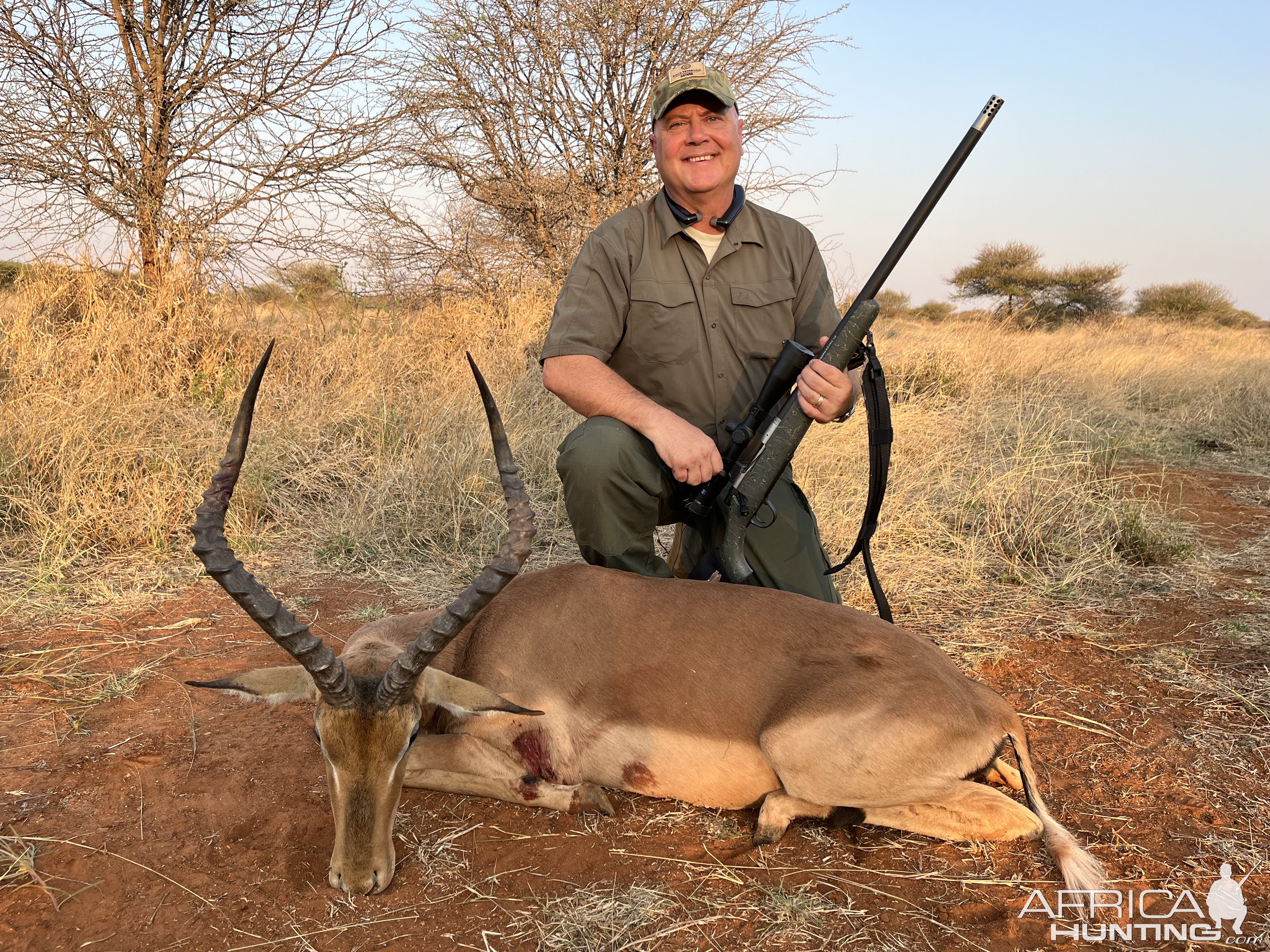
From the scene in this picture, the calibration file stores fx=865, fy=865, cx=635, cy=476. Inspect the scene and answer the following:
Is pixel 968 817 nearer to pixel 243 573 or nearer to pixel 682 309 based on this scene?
pixel 243 573

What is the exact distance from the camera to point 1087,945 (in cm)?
254

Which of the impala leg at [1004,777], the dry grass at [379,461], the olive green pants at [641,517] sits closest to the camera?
the impala leg at [1004,777]

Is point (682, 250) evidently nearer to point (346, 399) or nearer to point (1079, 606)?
point (1079, 606)

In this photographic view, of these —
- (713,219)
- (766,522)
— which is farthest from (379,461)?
(766,522)

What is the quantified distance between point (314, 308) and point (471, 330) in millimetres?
1930

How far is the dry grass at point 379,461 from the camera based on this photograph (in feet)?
17.8

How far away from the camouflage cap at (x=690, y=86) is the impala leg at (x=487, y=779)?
127 inches

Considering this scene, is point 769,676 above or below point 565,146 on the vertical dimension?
below

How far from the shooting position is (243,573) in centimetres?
248

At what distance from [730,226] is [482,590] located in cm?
270

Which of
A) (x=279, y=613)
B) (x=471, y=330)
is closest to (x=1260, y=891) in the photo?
(x=279, y=613)

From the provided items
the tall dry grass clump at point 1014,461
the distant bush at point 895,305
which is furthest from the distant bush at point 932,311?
the tall dry grass clump at point 1014,461

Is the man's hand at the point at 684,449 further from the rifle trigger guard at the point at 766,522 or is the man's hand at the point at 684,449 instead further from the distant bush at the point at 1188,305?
the distant bush at the point at 1188,305

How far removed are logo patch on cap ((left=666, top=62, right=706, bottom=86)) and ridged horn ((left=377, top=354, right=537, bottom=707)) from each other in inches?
99.1
